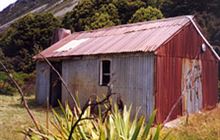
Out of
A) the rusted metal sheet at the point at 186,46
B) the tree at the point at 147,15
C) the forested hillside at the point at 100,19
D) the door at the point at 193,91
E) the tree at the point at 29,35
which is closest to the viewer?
the rusted metal sheet at the point at 186,46

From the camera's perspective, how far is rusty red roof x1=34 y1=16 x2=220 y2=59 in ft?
56.4

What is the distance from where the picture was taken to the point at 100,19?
3778cm

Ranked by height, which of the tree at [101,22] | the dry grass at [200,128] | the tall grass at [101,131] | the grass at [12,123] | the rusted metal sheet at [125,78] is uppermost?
the tree at [101,22]

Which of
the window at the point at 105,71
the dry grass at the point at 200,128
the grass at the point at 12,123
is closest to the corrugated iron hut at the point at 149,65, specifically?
the window at the point at 105,71

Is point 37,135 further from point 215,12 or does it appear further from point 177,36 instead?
point 215,12

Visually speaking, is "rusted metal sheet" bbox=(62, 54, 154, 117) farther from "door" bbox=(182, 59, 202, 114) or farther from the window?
"door" bbox=(182, 59, 202, 114)

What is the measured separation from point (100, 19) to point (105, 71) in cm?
1912

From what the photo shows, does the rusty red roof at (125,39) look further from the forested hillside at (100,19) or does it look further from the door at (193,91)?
the forested hillside at (100,19)

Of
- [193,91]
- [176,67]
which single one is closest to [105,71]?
[176,67]

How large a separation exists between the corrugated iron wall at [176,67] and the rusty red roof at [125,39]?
38 centimetres

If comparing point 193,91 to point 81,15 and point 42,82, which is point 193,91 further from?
point 81,15

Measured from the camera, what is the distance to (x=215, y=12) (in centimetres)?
3984

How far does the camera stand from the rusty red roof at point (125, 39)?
1720 centimetres

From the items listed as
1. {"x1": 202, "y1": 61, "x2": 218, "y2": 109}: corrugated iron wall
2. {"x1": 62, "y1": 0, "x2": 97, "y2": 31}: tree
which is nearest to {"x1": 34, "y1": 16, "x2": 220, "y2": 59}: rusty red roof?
{"x1": 202, "y1": 61, "x2": 218, "y2": 109}: corrugated iron wall
